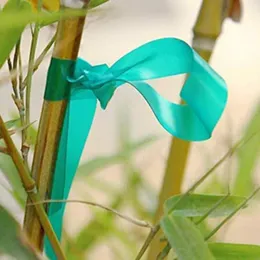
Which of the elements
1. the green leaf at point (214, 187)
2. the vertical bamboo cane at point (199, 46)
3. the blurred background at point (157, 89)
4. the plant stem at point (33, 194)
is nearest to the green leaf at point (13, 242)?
the plant stem at point (33, 194)

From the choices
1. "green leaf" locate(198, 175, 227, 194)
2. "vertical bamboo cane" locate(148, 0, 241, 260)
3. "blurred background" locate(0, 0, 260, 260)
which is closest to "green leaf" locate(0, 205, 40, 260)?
"vertical bamboo cane" locate(148, 0, 241, 260)

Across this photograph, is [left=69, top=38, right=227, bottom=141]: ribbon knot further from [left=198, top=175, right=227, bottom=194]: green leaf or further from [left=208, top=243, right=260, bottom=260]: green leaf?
[left=198, top=175, right=227, bottom=194]: green leaf

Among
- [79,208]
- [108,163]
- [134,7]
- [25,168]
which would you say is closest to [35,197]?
[25,168]

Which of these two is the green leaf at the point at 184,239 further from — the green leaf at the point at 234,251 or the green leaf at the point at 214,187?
the green leaf at the point at 214,187

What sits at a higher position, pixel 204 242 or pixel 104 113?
pixel 204 242

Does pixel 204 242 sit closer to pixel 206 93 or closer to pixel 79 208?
pixel 206 93

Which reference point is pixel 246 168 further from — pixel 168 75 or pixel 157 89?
pixel 157 89
